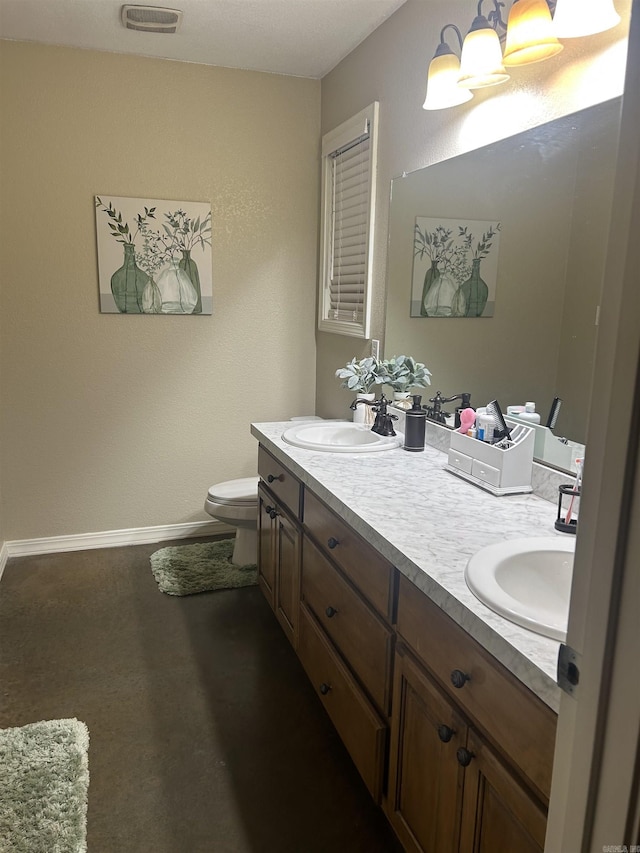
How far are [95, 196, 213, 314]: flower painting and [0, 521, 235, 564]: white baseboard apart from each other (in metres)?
1.25

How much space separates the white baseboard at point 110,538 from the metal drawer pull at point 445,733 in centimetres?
266

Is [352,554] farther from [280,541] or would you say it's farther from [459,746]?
[280,541]

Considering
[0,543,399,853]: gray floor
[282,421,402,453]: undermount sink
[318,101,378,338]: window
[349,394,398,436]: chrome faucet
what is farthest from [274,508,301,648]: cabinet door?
[318,101,378,338]: window

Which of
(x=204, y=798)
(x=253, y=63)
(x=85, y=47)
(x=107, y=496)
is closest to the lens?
(x=204, y=798)

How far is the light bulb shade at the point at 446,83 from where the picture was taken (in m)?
2.06

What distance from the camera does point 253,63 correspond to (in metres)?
3.28

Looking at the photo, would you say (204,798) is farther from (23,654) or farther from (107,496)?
(107,496)

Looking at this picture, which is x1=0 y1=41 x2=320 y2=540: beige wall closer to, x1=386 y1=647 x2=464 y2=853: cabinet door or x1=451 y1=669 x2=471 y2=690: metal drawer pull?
x1=386 y1=647 x2=464 y2=853: cabinet door

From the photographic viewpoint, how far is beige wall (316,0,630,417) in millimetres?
1628

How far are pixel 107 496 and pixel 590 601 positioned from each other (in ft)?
10.7

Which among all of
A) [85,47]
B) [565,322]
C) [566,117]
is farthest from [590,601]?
[85,47]

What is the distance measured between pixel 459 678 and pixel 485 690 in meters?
0.07

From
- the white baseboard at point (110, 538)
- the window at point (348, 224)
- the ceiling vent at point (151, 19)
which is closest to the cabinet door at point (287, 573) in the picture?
the window at point (348, 224)

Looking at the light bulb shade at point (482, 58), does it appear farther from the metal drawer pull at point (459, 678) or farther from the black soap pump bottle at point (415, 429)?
the metal drawer pull at point (459, 678)
